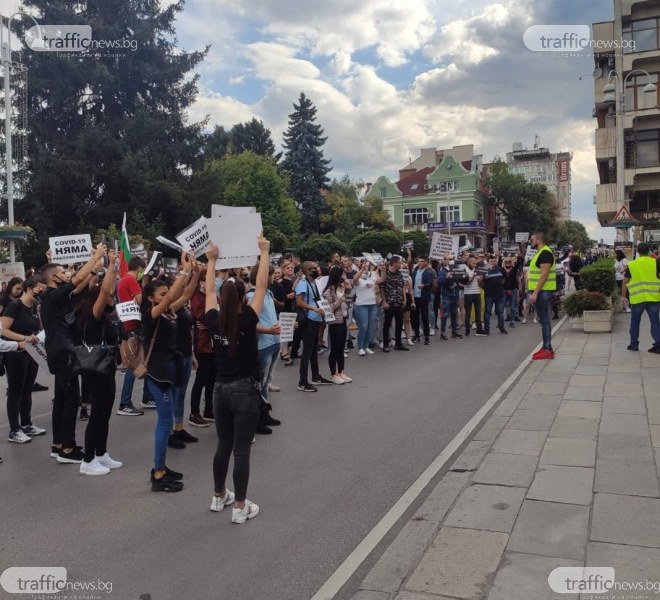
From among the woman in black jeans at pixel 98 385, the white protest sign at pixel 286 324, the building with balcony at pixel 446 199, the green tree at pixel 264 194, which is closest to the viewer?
the woman in black jeans at pixel 98 385

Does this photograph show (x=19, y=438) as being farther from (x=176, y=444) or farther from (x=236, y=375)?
(x=236, y=375)

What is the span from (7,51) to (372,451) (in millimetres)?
21915

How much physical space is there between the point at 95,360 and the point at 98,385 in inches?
9.1

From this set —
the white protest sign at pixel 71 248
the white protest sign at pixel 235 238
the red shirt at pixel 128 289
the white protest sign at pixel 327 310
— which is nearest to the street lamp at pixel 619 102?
the white protest sign at pixel 327 310

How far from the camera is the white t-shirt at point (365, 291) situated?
1193 cm

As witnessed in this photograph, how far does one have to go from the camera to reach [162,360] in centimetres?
530

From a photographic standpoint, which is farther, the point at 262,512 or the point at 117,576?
the point at 262,512

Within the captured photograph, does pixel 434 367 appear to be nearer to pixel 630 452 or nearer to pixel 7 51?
pixel 630 452

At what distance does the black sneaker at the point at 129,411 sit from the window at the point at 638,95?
40.0 meters

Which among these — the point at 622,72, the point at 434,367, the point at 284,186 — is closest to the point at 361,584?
the point at 434,367

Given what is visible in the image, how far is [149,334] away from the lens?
532 centimetres

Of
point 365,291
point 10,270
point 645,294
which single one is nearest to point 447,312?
point 365,291

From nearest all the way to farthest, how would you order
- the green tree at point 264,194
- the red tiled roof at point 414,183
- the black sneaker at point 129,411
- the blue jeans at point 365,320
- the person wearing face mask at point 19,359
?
1. the person wearing face mask at point 19,359
2. the black sneaker at point 129,411
3. the blue jeans at point 365,320
4. the green tree at point 264,194
5. the red tiled roof at point 414,183

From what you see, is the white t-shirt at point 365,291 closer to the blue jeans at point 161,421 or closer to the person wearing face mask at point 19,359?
the person wearing face mask at point 19,359
